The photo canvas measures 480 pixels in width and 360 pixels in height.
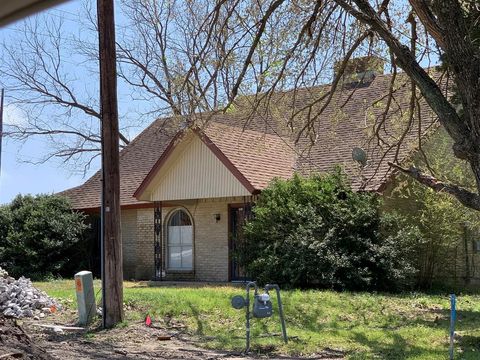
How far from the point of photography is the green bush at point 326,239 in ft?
54.3

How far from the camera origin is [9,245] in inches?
924

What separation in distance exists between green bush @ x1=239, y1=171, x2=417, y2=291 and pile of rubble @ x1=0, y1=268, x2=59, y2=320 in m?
6.15

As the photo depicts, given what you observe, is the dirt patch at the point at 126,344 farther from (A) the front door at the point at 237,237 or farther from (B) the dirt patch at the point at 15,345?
(A) the front door at the point at 237,237

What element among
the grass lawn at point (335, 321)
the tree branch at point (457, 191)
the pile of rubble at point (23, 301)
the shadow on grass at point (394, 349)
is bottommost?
the shadow on grass at point (394, 349)

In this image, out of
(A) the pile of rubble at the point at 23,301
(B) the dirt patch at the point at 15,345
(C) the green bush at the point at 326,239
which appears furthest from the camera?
(C) the green bush at the point at 326,239

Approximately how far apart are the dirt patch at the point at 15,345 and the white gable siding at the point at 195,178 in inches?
489

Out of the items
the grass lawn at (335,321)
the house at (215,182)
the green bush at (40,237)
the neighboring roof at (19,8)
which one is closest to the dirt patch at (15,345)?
the grass lawn at (335,321)

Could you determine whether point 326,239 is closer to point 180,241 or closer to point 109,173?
point 109,173

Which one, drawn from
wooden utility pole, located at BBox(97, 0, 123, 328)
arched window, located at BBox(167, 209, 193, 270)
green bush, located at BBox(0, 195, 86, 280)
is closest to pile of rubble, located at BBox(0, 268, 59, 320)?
wooden utility pole, located at BBox(97, 0, 123, 328)

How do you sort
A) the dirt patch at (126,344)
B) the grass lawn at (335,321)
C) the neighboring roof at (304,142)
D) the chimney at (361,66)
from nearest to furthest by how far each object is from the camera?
the dirt patch at (126,344) → the grass lawn at (335,321) → the chimney at (361,66) → the neighboring roof at (304,142)

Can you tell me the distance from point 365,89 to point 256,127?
4.46m

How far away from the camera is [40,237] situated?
23.2 meters

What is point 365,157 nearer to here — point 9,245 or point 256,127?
point 256,127

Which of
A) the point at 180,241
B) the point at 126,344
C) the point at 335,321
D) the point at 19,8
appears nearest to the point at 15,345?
the point at 126,344
